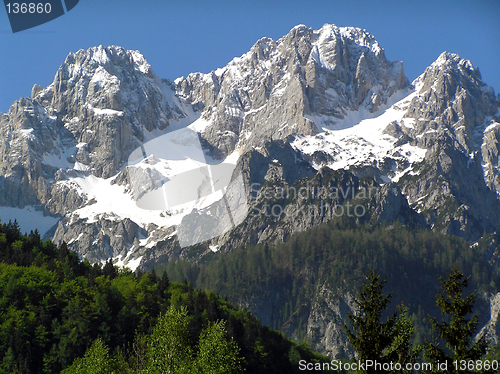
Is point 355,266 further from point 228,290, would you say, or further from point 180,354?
point 180,354

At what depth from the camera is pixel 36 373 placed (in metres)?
75.8

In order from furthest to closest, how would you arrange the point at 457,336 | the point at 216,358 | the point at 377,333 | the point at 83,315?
1. the point at 83,315
2. the point at 216,358
3. the point at 457,336
4. the point at 377,333

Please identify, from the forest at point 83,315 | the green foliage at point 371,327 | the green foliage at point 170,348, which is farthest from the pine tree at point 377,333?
the forest at point 83,315

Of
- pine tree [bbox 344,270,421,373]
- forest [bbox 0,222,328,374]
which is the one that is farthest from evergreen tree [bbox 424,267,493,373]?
forest [bbox 0,222,328,374]

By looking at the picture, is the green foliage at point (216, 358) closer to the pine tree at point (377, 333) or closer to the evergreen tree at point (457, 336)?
the pine tree at point (377, 333)

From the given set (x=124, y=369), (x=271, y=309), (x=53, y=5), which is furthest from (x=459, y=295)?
(x=271, y=309)

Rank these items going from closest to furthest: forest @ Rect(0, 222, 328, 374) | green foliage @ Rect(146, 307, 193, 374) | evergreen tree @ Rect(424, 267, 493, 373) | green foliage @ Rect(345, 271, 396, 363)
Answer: evergreen tree @ Rect(424, 267, 493, 373), green foliage @ Rect(345, 271, 396, 363), green foliage @ Rect(146, 307, 193, 374), forest @ Rect(0, 222, 328, 374)

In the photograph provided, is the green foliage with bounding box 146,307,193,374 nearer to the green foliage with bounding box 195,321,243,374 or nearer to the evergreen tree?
the green foliage with bounding box 195,321,243,374

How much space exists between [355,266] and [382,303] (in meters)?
168

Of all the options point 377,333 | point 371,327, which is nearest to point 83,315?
point 371,327

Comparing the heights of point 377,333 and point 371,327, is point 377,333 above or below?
below

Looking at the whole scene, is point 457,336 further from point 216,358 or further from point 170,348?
point 170,348

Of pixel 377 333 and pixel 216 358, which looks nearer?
pixel 377 333

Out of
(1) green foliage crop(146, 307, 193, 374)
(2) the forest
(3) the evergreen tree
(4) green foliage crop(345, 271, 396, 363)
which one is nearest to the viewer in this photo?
(3) the evergreen tree
